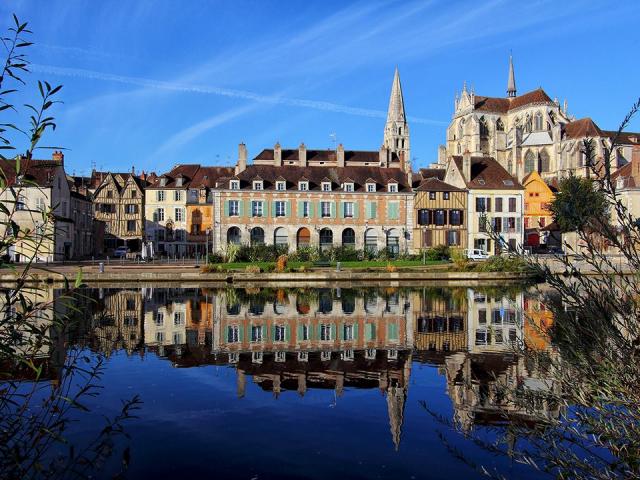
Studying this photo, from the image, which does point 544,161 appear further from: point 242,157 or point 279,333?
point 279,333

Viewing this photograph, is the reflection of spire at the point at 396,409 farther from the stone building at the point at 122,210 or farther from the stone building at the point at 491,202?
the stone building at the point at 122,210

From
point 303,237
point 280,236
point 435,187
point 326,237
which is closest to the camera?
point 280,236

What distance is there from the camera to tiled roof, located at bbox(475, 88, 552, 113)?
3166 inches

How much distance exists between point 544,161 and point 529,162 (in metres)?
1.85

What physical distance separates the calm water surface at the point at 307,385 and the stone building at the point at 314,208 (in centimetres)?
2257

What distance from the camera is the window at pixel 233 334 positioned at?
16969 millimetres

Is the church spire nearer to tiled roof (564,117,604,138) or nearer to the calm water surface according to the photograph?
tiled roof (564,117,604,138)

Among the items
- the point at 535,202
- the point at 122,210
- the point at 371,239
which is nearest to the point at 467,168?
the point at 371,239

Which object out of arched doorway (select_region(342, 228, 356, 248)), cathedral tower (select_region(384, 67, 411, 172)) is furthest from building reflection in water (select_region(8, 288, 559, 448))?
cathedral tower (select_region(384, 67, 411, 172))

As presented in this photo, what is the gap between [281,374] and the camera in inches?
505

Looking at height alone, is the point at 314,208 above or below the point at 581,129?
below

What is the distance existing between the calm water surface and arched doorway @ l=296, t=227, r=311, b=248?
2315cm

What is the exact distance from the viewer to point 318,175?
48.4m

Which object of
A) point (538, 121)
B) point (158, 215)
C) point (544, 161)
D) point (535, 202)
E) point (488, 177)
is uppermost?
point (538, 121)
